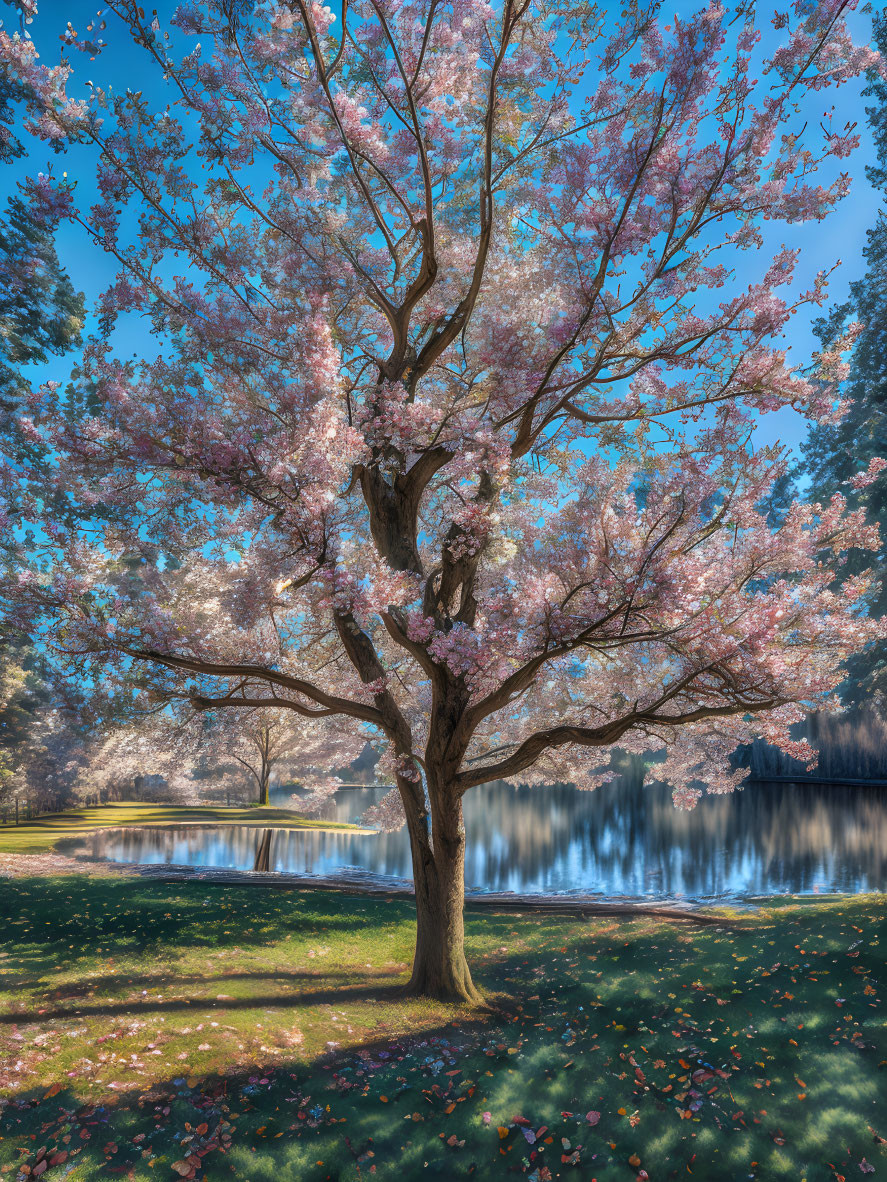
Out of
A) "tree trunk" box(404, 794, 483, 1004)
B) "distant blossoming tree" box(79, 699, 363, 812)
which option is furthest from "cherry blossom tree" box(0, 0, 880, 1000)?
"distant blossoming tree" box(79, 699, 363, 812)

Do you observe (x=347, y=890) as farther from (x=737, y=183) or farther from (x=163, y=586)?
(x=737, y=183)

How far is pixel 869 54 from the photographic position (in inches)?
216

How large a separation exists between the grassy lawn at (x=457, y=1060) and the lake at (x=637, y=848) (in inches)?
270

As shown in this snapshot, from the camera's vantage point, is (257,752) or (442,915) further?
(257,752)

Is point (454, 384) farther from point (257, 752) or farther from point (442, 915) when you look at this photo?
point (257, 752)

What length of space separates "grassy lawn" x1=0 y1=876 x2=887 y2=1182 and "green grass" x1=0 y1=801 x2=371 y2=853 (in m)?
14.8

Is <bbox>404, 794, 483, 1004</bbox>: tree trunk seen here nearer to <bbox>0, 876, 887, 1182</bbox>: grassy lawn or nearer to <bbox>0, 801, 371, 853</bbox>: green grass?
<bbox>0, 876, 887, 1182</bbox>: grassy lawn

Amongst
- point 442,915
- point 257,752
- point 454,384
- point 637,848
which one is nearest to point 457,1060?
point 442,915

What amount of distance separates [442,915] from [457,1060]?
168cm

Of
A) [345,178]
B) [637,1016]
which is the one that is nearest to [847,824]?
[637,1016]

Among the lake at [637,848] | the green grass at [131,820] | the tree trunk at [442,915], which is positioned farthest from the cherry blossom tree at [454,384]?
the green grass at [131,820]

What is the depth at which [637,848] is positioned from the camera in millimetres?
22984

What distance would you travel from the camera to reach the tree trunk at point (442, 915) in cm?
764

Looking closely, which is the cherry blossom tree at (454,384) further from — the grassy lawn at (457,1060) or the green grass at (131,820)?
the green grass at (131,820)
